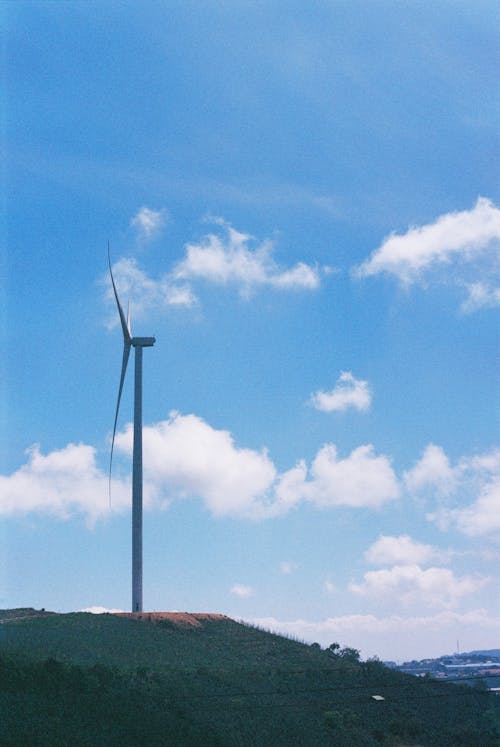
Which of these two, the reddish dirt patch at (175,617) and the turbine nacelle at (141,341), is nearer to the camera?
the reddish dirt patch at (175,617)

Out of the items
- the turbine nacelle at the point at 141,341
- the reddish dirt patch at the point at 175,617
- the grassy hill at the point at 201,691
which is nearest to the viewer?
the grassy hill at the point at 201,691

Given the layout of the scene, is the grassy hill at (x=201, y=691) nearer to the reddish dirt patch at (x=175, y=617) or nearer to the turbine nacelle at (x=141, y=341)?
the reddish dirt patch at (x=175, y=617)

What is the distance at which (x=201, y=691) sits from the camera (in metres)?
62.9

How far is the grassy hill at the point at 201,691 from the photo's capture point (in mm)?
48781

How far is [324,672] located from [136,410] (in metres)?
36.1

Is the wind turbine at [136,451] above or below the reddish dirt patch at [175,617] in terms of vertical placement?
above

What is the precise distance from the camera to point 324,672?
80.9 meters

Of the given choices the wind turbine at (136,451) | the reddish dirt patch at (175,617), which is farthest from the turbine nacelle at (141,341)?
the reddish dirt patch at (175,617)

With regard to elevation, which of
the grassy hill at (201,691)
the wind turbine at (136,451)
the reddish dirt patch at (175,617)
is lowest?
the grassy hill at (201,691)

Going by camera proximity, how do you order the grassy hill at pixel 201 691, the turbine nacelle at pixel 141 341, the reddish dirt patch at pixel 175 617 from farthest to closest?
the turbine nacelle at pixel 141 341
the reddish dirt patch at pixel 175 617
the grassy hill at pixel 201 691

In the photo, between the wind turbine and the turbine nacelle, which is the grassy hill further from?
the turbine nacelle

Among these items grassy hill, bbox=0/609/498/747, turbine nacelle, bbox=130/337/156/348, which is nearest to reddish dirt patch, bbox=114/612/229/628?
grassy hill, bbox=0/609/498/747

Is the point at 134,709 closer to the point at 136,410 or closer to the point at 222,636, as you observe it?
the point at 222,636

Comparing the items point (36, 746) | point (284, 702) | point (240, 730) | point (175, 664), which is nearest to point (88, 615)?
point (175, 664)
